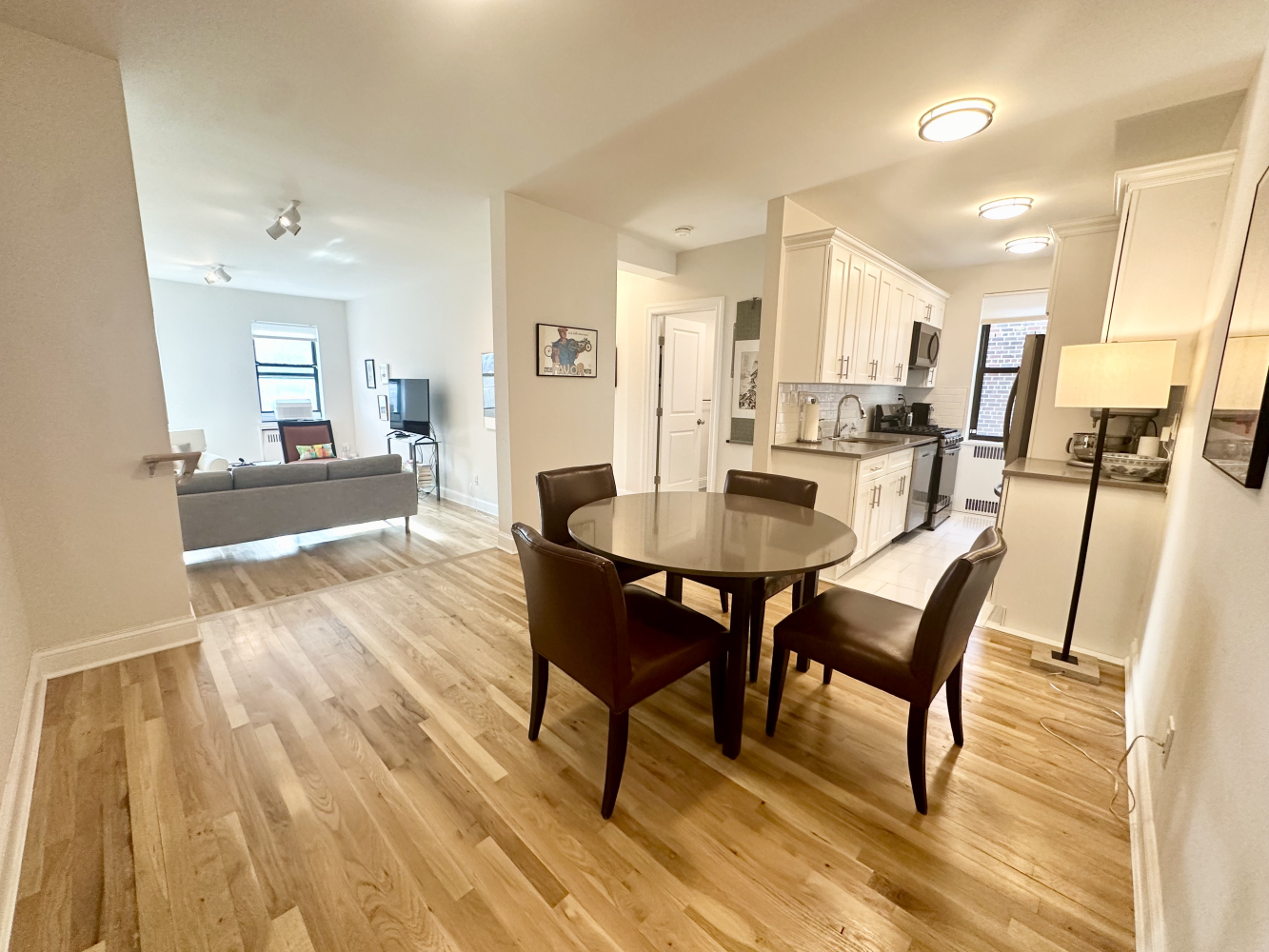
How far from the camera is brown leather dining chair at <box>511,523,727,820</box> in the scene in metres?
1.39

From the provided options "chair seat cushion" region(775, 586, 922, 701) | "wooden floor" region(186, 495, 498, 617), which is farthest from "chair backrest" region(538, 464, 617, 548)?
"wooden floor" region(186, 495, 498, 617)

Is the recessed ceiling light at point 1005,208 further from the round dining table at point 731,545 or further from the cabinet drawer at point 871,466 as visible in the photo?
the round dining table at point 731,545

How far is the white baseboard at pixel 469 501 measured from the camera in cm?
537

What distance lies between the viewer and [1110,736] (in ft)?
6.22

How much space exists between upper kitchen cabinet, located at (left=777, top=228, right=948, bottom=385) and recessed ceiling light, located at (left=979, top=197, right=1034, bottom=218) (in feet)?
2.23

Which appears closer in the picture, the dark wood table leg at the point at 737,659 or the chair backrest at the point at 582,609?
the chair backrest at the point at 582,609

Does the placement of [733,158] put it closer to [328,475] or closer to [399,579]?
[399,579]

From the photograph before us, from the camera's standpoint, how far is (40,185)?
6.36 feet

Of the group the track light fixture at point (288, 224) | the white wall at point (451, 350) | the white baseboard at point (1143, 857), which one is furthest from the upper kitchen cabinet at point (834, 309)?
the track light fixture at point (288, 224)

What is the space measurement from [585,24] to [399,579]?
124 inches

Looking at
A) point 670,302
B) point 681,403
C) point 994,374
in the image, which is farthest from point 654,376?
point 994,374

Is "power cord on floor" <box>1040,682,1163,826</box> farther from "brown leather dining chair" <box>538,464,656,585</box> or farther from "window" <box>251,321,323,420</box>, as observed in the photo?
"window" <box>251,321,323,420</box>

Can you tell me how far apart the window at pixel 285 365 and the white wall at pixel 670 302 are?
5.01m

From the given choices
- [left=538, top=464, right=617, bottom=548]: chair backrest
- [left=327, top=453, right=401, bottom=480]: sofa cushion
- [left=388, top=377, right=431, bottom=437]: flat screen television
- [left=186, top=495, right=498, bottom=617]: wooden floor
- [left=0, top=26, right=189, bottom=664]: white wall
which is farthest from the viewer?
[left=388, top=377, right=431, bottom=437]: flat screen television
